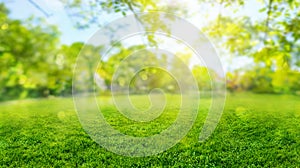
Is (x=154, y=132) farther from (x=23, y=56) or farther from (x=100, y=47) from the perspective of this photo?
(x=23, y=56)

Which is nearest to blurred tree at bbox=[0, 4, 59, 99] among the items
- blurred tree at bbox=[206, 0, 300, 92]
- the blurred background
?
the blurred background

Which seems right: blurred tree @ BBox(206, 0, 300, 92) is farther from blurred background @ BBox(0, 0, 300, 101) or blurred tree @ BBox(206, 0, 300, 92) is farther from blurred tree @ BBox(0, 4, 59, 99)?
blurred tree @ BBox(0, 4, 59, 99)

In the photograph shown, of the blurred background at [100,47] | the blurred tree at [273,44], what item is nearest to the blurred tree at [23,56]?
the blurred background at [100,47]

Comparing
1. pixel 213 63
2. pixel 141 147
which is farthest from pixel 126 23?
pixel 141 147

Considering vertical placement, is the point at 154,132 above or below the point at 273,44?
below

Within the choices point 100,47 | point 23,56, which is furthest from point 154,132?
point 23,56

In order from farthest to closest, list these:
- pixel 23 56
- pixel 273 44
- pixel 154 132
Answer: pixel 154 132 < pixel 273 44 < pixel 23 56

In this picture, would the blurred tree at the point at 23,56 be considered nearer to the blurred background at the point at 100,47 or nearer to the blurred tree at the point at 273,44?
the blurred background at the point at 100,47

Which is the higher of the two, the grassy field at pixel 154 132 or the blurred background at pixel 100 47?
the blurred background at pixel 100 47

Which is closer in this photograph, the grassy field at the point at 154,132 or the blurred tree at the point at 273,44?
the blurred tree at the point at 273,44
